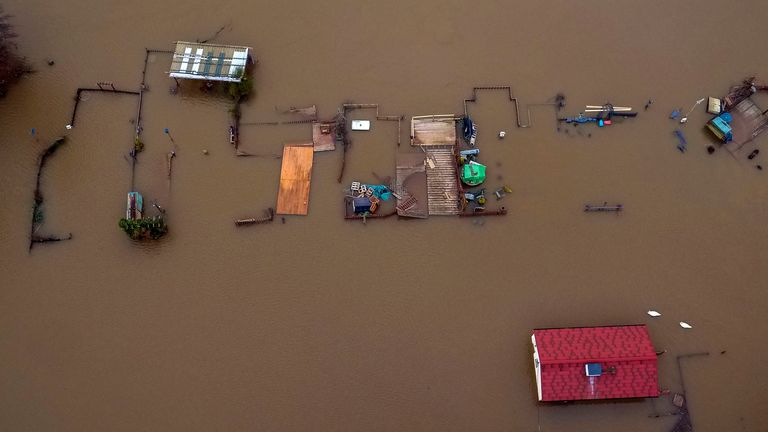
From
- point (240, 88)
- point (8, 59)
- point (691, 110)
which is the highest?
point (8, 59)

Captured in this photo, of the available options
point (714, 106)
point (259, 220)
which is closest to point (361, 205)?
point (259, 220)

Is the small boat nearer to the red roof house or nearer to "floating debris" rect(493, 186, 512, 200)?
"floating debris" rect(493, 186, 512, 200)

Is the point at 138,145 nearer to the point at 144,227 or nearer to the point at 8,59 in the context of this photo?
the point at 144,227

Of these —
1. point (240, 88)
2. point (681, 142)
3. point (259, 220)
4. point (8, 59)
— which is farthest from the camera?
point (8, 59)

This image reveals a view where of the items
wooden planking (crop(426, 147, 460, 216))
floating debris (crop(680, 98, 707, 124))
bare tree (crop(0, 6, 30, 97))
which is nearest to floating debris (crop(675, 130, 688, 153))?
floating debris (crop(680, 98, 707, 124))

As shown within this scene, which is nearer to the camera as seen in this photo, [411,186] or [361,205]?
[361,205]

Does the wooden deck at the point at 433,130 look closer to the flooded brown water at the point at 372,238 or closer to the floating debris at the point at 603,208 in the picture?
the flooded brown water at the point at 372,238

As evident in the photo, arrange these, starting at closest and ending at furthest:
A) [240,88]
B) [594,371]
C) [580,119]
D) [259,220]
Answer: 1. [594,371]
2. [259,220]
3. [240,88]
4. [580,119]

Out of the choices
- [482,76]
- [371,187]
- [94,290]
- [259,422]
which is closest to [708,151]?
[482,76]

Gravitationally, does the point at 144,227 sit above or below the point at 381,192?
below
